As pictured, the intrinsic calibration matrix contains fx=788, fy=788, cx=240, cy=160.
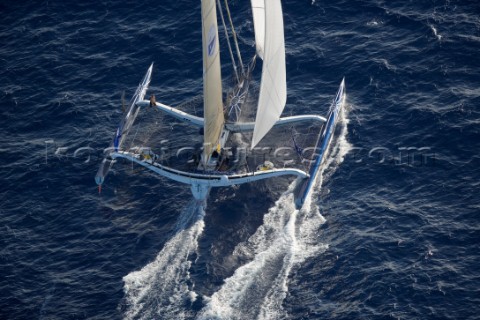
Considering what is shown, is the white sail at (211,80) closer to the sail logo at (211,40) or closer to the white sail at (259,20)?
the sail logo at (211,40)

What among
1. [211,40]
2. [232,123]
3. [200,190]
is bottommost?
[200,190]

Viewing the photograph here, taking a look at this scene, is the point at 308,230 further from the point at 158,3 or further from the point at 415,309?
the point at 158,3

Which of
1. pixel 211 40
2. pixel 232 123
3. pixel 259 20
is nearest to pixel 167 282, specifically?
pixel 232 123

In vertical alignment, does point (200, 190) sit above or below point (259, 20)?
below

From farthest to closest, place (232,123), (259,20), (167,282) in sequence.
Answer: (232,123), (259,20), (167,282)

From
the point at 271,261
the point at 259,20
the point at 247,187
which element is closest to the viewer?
the point at 271,261

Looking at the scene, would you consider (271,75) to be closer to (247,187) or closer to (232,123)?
(232,123)
